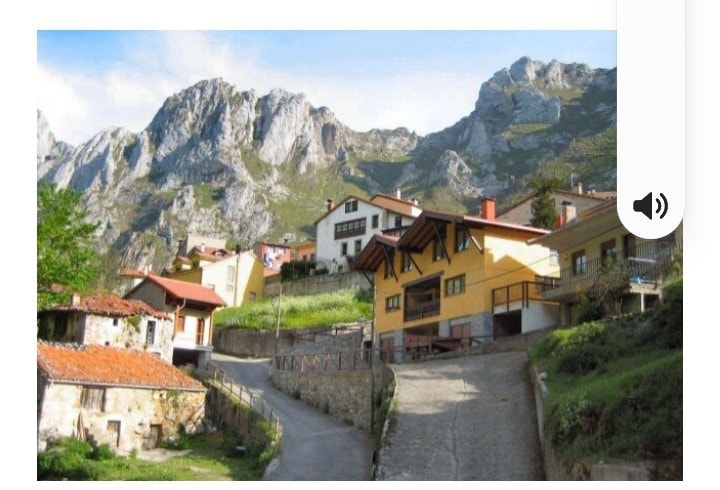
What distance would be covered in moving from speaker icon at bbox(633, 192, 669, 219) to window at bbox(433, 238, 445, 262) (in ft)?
56.8

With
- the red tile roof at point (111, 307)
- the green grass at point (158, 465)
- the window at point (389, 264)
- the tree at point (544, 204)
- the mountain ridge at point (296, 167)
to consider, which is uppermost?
the mountain ridge at point (296, 167)

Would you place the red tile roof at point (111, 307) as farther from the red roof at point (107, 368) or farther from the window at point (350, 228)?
the window at point (350, 228)

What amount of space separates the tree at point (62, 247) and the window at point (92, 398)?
7.90 ft

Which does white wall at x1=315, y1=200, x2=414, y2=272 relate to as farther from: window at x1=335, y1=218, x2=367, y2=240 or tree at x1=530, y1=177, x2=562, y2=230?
tree at x1=530, y1=177, x2=562, y2=230

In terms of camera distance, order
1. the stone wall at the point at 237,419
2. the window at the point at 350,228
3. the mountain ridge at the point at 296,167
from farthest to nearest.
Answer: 1. the window at the point at 350,228
2. the mountain ridge at the point at 296,167
3. the stone wall at the point at 237,419

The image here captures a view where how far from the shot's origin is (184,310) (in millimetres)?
29266

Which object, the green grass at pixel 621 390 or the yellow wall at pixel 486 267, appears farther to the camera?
the yellow wall at pixel 486 267

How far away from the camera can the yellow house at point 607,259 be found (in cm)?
1738

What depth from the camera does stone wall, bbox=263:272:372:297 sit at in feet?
130

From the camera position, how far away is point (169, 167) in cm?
4362

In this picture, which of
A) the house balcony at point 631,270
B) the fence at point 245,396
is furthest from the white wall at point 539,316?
the fence at point 245,396
